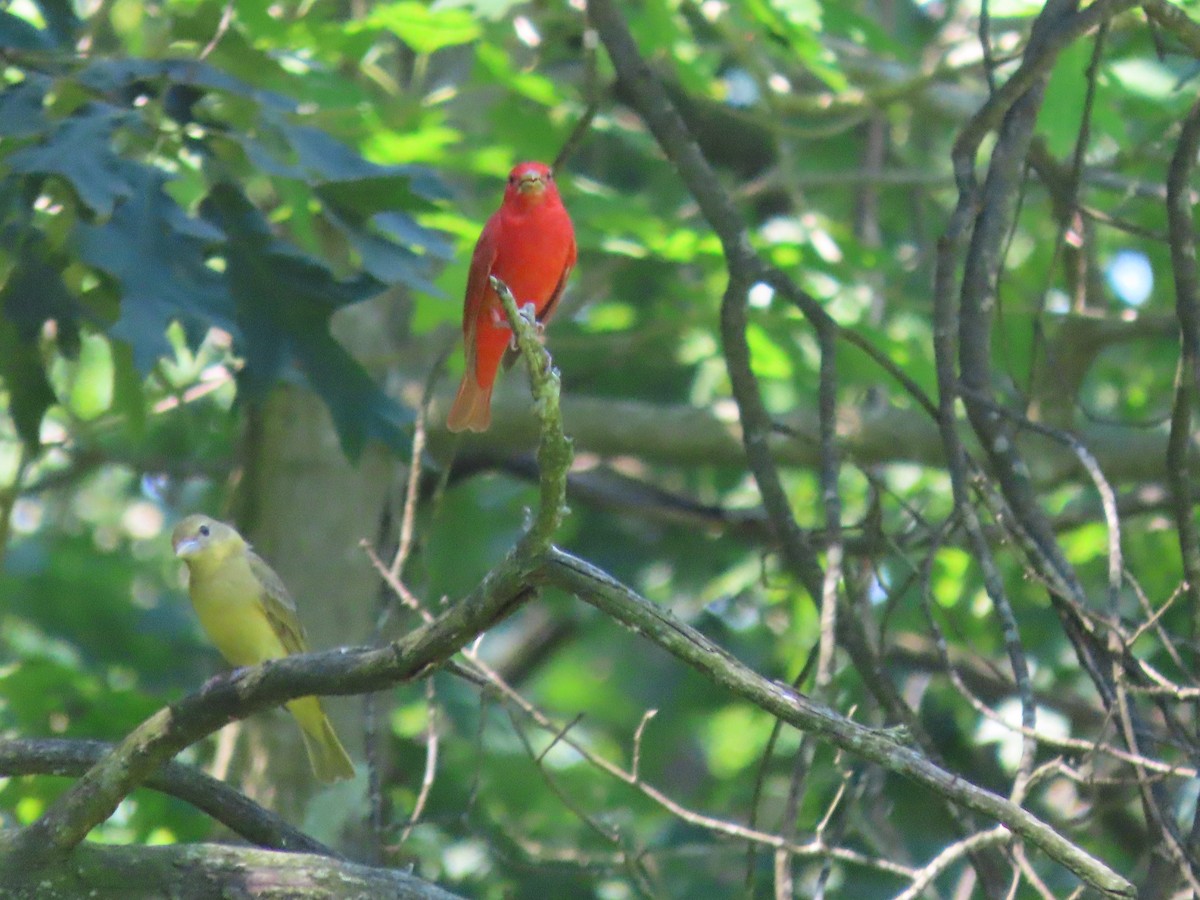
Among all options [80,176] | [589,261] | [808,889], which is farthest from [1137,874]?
[80,176]

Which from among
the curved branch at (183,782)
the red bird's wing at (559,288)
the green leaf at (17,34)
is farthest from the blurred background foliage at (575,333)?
the curved branch at (183,782)

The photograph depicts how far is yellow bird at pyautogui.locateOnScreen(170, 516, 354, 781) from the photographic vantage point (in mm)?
5230

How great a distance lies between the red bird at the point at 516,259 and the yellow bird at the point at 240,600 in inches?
40.4

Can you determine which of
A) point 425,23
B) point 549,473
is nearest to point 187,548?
point 425,23

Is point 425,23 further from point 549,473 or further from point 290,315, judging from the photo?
point 549,473

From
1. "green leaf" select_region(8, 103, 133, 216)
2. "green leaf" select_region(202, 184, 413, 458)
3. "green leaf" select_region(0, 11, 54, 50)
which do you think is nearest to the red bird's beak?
"green leaf" select_region(202, 184, 413, 458)

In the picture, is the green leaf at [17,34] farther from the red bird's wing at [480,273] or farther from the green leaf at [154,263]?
the red bird's wing at [480,273]

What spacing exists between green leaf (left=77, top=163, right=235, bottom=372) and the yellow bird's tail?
1.65 meters

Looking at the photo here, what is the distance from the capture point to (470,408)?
4.63m

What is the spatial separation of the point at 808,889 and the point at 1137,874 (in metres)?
1.36

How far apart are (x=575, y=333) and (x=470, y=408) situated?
2816 millimetres

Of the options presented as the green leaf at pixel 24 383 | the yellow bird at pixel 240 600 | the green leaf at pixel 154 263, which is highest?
the green leaf at pixel 154 263

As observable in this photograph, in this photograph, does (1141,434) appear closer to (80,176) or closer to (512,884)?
(512,884)

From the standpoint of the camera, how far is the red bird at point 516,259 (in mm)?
4430
